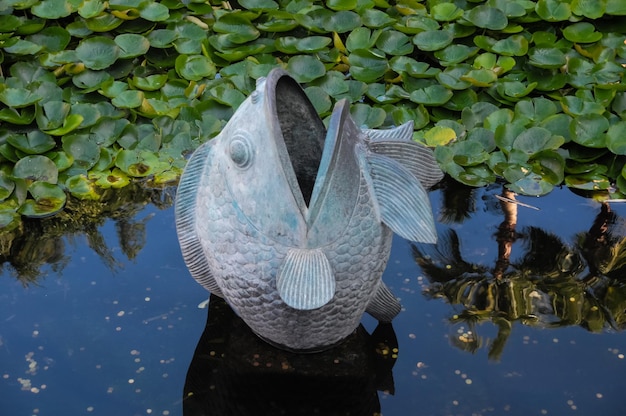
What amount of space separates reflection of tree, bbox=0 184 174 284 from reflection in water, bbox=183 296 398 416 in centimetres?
61

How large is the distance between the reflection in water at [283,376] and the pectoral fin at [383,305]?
0.16 feet

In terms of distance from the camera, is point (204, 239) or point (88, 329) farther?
point (88, 329)

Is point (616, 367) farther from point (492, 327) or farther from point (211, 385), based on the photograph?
point (211, 385)

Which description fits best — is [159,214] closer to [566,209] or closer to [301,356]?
[301,356]

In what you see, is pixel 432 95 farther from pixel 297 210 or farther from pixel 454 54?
pixel 297 210

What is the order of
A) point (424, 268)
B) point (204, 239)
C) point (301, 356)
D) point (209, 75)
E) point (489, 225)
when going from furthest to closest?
point (209, 75), point (489, 225), point (424, 268), point (301, 356), point (204, 239)

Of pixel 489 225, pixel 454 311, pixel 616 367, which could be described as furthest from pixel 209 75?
pixel 616 367

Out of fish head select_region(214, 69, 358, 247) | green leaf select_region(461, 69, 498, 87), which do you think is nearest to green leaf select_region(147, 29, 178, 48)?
green leaf select_region(461, 69, 498, 87)

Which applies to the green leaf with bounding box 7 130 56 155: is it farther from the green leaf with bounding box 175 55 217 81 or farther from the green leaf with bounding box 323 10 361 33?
the green leaf with bounding box 323 10 361 33

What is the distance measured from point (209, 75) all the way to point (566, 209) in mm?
1605

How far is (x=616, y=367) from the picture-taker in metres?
2.53

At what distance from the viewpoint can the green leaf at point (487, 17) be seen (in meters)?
3.99

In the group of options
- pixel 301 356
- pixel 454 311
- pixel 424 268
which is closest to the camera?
pixel 301 356

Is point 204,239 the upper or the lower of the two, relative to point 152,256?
upper
